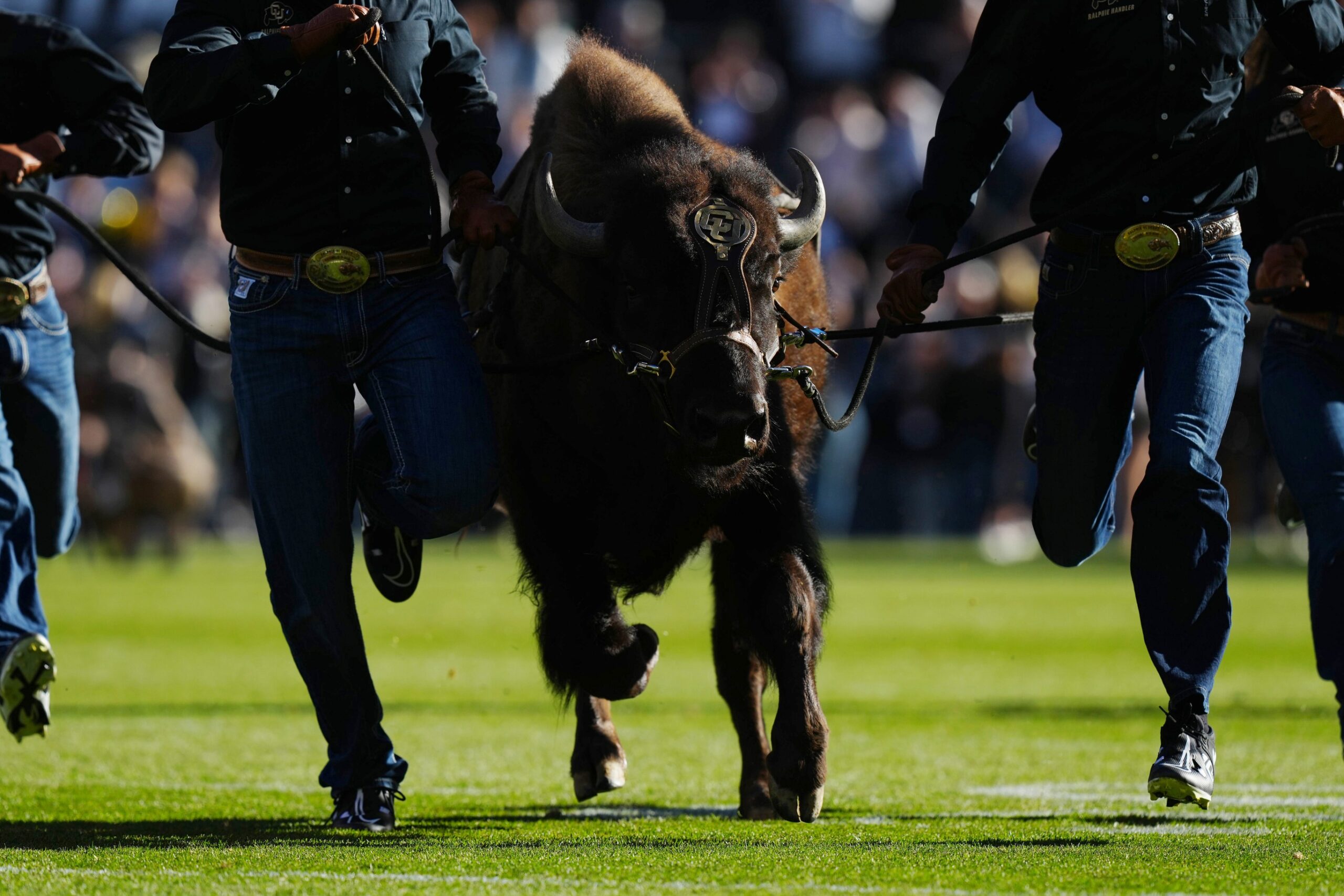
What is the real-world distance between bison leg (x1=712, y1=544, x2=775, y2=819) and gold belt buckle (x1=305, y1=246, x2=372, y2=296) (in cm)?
143

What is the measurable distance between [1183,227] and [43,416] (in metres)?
3.73

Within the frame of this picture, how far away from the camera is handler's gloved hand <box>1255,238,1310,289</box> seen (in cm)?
588

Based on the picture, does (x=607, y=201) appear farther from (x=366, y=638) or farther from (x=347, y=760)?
(x=366, y=638)

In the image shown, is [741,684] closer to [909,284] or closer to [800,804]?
[800,804]

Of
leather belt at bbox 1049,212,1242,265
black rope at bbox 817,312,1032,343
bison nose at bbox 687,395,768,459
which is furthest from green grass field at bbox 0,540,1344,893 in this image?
leather belt at bbox 1049,212,1242,265

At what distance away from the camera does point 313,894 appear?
4051 mm

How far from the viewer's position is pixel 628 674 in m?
5.71

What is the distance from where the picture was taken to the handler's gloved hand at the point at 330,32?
509 centimetres

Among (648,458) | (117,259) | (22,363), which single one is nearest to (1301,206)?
(648,458)

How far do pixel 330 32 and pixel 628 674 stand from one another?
201 centimetres

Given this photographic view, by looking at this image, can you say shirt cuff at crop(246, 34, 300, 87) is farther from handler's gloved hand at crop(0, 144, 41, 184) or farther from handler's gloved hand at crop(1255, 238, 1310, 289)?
handler's gloved hand at crop(1255, 238, 1310, 289)

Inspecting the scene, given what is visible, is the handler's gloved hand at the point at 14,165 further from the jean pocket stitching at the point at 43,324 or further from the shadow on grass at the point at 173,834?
the shadow on grass at the point at 173,834

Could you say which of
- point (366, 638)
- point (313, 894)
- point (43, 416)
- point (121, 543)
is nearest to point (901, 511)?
point (121, 543)

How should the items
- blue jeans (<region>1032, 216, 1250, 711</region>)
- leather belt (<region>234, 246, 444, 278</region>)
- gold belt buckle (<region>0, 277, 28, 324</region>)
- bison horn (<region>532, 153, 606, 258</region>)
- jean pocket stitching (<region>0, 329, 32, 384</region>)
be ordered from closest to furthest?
blue jeans (<region>1032, 216, 1250, 711</region>)
leather belt (<region>234, 246, 444, 278</region>)
bison horn (<region>532, 153, 606, 258</region>)
gold belt buckle (<region>0, 277, 28, 324</region>)
jean pocket stitching (<region>0, 329, 32, 384</region>)
